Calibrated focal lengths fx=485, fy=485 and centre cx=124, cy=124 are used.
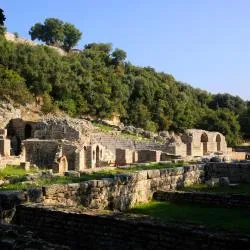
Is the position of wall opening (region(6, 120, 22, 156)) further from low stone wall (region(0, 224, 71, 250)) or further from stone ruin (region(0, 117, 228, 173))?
low stone wall (region(0, 224, 71, 250))

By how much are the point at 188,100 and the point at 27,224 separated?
67.8 m

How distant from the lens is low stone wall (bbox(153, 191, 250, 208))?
433 inches

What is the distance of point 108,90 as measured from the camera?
59562 mm

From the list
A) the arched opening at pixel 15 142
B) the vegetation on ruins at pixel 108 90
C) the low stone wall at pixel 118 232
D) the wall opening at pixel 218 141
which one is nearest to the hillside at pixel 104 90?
the vegetation on ruins at pixel 108 90

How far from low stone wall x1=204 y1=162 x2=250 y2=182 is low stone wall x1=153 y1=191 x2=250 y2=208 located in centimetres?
434

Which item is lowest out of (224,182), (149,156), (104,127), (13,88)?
(224,182)

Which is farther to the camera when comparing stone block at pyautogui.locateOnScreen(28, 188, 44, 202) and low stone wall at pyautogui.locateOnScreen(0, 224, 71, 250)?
stone block at pyautogui.locateOnScreen(28, 188, 44, 202)

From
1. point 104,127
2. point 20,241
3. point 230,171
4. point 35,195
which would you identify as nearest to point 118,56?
point 104,127

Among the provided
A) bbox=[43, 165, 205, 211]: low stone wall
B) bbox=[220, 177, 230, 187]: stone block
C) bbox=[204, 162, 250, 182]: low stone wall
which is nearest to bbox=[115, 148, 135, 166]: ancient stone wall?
bbox=[204, 162, 250, 182]: low stone wall

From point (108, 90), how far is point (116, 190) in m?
49.1

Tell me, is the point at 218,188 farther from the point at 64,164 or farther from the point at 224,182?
the point at 64,164

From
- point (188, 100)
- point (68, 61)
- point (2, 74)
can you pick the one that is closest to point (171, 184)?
point (2, 74)

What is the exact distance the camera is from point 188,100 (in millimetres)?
74938

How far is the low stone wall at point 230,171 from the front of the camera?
1612cm
